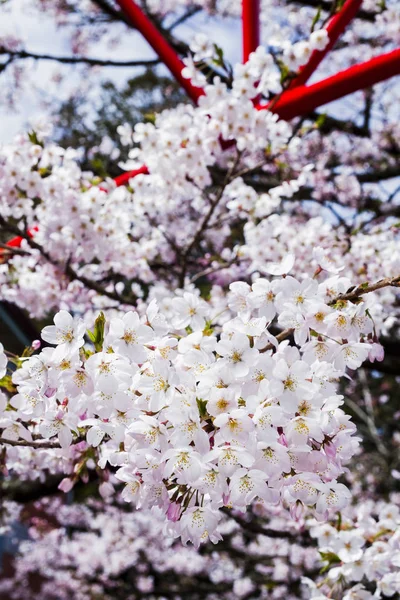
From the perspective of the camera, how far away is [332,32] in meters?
2.88

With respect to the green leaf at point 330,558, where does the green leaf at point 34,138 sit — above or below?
above

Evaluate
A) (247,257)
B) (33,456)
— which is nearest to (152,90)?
(247,257)

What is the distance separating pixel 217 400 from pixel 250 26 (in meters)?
2.48

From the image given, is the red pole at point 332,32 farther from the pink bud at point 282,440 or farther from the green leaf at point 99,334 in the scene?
the pink bud at point 282,440

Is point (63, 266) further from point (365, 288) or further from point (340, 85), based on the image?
point (365, 288)

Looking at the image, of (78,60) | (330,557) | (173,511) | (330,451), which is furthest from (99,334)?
(78,60)

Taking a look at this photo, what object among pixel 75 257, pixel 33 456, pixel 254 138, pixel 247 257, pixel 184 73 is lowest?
pixel 33 456

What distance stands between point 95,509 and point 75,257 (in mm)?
7867

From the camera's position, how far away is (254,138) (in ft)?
10.7

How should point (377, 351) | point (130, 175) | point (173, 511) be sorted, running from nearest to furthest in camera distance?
point (173, 511), point (377, 351), point (130, 175)

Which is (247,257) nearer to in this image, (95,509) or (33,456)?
(33,456)

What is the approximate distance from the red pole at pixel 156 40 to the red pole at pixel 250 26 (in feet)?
1.26

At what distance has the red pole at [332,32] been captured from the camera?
2777mm

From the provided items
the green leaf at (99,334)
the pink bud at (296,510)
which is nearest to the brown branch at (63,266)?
the green leaf at (99,334)
